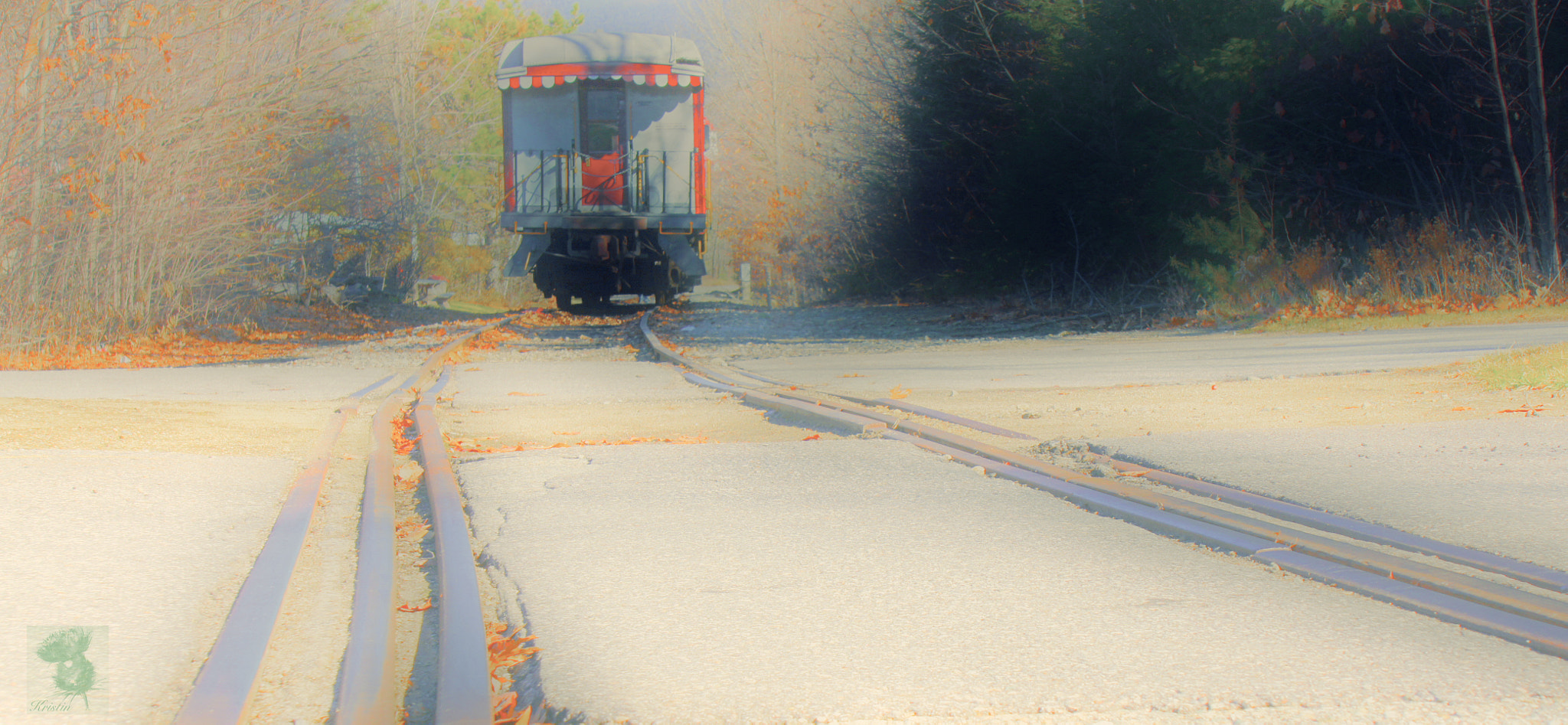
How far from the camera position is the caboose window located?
1931cm

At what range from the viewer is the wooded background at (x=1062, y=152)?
14.8m

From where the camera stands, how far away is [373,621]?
3014 mm

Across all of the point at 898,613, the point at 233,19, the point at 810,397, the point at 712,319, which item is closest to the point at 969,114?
the point at 712,319

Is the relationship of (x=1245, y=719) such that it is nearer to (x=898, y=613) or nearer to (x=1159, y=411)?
(x=898, y=613)

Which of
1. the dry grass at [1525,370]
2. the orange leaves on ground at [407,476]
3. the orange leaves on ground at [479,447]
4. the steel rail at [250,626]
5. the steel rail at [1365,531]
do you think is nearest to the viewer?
the steel rail at [250,626]

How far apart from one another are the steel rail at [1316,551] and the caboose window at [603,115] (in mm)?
14534

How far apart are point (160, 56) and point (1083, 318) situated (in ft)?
41.9

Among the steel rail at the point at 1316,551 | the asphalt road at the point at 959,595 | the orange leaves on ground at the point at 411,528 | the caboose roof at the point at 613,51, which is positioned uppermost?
the caboose roof at the point at 613,51

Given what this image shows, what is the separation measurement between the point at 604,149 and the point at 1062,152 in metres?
7.76

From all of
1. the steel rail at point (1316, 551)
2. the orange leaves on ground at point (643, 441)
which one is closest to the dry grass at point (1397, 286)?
the orange leaves on ground at point (643, 441)

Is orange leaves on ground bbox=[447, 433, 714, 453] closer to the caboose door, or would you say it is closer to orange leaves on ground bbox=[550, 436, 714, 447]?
orange leaves on ground bbox=[550, 436, 714, 447]

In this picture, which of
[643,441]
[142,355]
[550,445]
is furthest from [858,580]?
[142,355]

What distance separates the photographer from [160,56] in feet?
51.0

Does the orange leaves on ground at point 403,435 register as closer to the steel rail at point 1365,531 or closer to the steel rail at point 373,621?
the steel rail at point 373,621
